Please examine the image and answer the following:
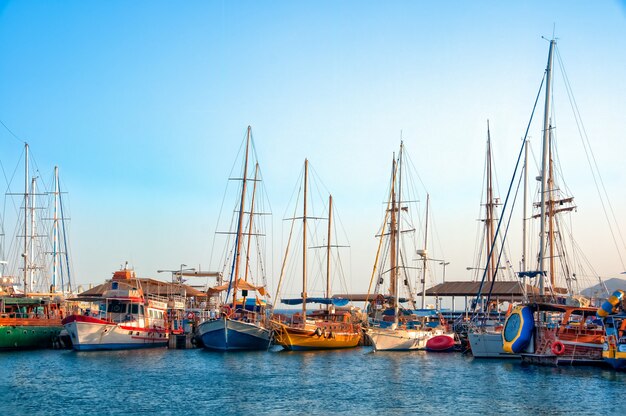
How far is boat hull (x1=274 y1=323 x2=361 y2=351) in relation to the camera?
61.8 metres

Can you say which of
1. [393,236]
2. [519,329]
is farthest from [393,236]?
[519,329]

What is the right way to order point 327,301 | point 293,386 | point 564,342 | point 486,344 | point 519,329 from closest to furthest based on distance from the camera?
point 293,386 → point 564,342 → point 519,329 → point 486,344 → point 327,301

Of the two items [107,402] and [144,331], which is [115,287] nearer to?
[144,331]

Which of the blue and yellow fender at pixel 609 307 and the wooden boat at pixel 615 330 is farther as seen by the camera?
the blue and yellow fender at pixel 609 307

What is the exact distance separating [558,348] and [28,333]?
46.3 metres

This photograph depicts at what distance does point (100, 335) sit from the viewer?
61688mm

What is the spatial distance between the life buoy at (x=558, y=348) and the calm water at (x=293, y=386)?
1.30 meters

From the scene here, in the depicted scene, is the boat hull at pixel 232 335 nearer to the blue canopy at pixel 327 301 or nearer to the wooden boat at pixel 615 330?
the blue canopy at pixel 327 301

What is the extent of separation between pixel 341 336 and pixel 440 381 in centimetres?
2500

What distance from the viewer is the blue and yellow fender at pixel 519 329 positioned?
4884 cm

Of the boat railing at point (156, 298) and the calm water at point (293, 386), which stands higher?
the boat railing at point (156, 298)

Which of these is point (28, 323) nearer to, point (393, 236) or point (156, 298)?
point (156, 298)

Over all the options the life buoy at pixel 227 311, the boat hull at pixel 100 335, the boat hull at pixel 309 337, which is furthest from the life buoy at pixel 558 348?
the boat hull at pixel 100 335

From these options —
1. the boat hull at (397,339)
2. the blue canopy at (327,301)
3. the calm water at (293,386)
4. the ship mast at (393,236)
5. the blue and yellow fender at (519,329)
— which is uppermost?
the ship mast at (393,236)
